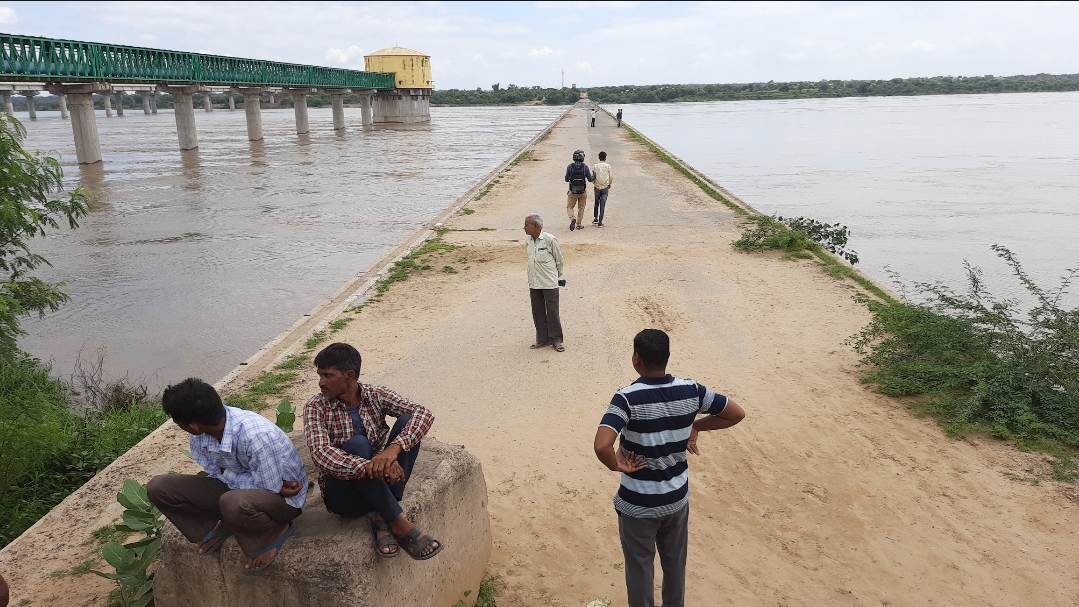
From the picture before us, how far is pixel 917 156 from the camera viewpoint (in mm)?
31812

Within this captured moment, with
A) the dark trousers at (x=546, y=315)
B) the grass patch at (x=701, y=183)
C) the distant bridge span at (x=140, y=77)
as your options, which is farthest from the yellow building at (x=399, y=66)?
the dark trousers at (x=546, y=315)

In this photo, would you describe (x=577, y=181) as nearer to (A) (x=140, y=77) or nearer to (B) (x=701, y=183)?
(B) (x=701, y=183)

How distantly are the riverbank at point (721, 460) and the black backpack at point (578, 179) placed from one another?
3.83m

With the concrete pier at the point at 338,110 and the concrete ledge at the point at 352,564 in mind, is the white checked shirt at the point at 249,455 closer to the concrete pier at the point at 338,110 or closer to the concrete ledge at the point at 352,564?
the concrete ledge at the point at 352,564

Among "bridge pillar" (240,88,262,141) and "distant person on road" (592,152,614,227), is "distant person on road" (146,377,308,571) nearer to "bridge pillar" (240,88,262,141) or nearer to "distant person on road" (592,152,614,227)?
"distant person on road" (592,152,614,227)

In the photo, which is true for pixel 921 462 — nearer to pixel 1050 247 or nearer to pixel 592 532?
pixel 592 532

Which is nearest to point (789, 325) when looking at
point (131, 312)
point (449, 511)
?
point (449, 511)

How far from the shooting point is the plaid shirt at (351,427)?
3574 mm

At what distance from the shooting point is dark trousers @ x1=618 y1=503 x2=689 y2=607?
361 cm

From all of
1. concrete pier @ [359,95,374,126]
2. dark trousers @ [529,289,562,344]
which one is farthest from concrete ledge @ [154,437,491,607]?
concrete pier @ [359,95,374,126]

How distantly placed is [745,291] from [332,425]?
8.04 m

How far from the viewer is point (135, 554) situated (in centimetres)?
425

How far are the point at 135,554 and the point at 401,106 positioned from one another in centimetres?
6797

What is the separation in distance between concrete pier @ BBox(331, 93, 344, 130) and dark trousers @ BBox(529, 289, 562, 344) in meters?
54.4
